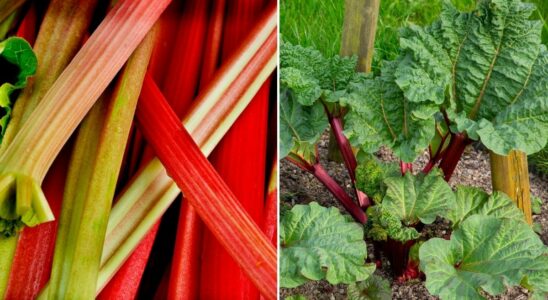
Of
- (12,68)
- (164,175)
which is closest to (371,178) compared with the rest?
(164,175)

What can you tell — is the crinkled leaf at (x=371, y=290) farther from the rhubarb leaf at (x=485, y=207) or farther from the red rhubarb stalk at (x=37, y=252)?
the red rhubarb stalk at (x=37, y=252)

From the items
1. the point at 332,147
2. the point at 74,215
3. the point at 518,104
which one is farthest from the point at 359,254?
the point at 74,215

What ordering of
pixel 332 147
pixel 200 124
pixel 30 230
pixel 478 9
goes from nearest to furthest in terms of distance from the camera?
pixel 30 230, pixel 200 124, pixel 478 9, pixel 332 147

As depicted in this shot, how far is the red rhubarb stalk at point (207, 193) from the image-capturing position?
84 cm

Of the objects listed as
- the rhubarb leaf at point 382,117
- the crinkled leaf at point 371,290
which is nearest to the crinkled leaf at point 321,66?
the rhubarb leaf at point 382,117

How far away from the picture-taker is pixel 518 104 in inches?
75.7

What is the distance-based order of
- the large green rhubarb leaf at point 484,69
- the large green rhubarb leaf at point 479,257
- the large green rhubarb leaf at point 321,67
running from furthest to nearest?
the large green rhubarb leaf at point 321,67
the large green rhubarb leaf at point 484,69
the large green rhubarb leaf at point 479,257

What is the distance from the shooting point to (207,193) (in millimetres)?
851

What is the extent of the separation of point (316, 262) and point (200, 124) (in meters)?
0.90

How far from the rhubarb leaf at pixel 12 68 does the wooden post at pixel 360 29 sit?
4.69 feet

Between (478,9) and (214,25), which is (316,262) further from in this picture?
(214,25)

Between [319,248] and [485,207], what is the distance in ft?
1.65

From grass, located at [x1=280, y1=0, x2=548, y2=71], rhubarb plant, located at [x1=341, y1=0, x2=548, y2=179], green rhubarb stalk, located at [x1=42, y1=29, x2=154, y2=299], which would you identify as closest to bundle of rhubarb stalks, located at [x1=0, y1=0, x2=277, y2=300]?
green rhubarb stalk, located at [x1=42, y1=29, x2=154, y2=299]

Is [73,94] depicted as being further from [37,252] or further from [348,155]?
[348,155]
